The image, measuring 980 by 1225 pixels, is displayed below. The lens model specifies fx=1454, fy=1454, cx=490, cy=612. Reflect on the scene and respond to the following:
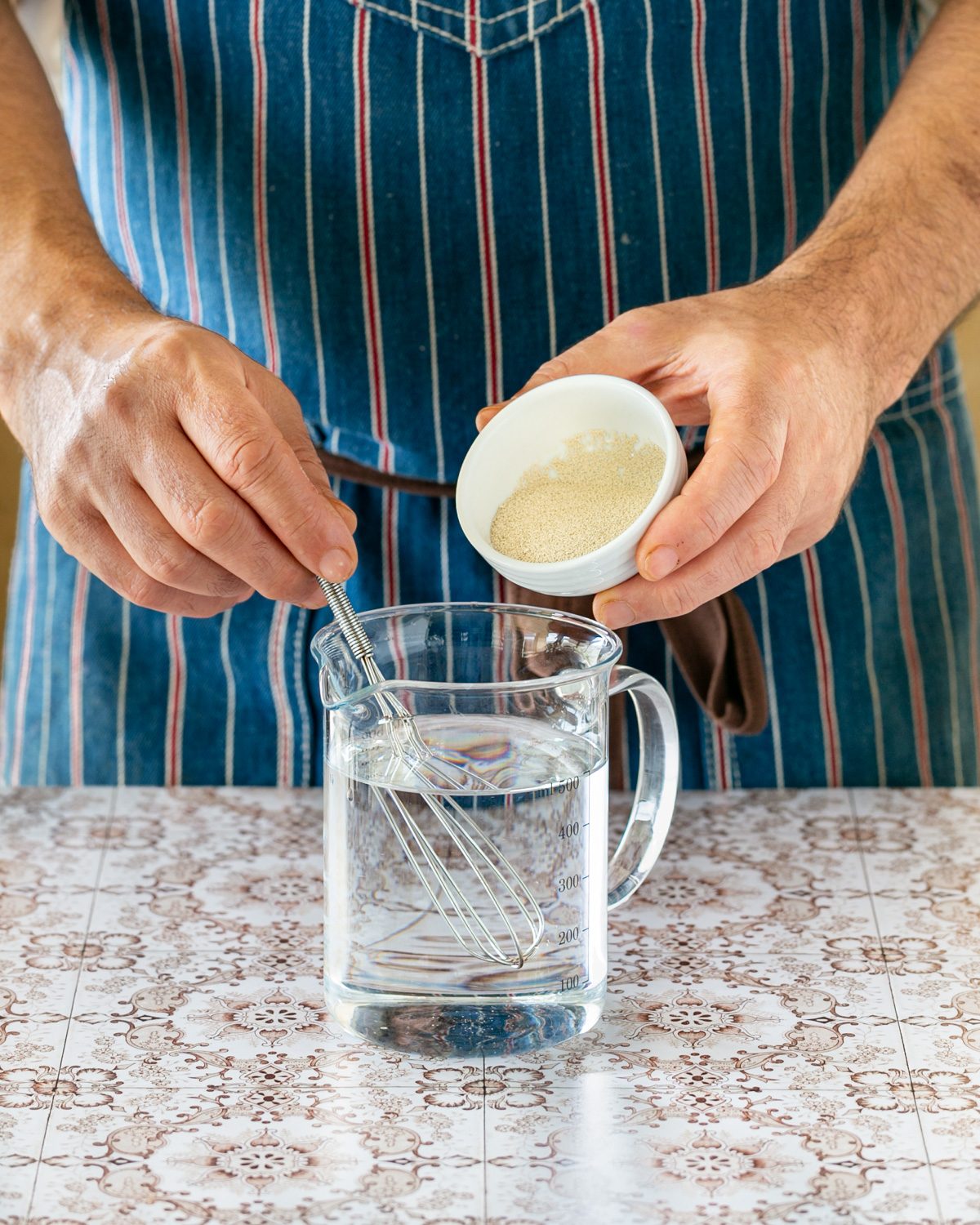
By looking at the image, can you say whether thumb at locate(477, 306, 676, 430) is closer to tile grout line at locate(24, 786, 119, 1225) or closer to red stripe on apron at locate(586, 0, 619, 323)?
red stripe on apron at locate(586, 0, 619, 323)

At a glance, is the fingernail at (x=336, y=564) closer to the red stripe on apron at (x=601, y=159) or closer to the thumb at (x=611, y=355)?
the thumb at (x=611, y=355)

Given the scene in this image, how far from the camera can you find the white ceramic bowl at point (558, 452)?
67cm

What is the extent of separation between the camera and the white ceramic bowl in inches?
26.5

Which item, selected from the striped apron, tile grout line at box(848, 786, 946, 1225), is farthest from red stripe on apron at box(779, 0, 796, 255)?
tile grout line at box(848, 786, 946, 1225)

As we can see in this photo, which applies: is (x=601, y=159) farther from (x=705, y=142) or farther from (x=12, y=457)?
(x=12, y=457)

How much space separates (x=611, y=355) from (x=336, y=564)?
0.18 meters

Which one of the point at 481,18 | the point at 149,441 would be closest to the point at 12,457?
the point at 481,18

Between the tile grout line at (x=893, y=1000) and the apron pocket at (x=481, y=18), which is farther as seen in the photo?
the apron pocket at (x=481, y=18)

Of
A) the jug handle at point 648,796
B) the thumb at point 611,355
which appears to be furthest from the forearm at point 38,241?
the jug handle at point 648,796

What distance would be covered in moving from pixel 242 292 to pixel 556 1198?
2.12ft

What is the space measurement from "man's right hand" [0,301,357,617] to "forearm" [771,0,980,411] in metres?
0.31

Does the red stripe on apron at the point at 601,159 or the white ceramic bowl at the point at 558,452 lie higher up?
the red stripe on apron at the point at 601,159

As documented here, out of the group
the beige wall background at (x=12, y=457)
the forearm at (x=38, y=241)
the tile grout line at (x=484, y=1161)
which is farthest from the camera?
the beige wall background at (x=12, y=457)

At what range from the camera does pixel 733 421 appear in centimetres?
69
